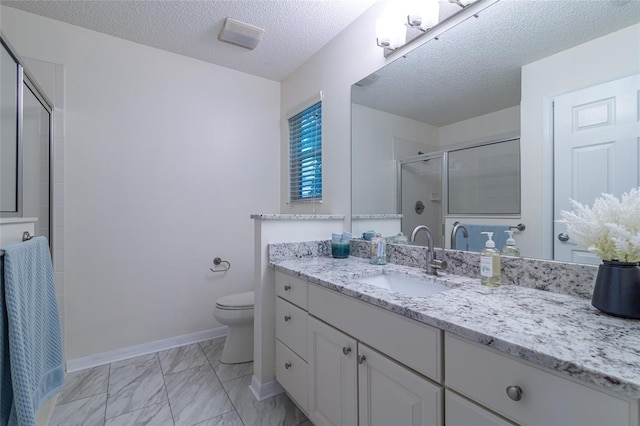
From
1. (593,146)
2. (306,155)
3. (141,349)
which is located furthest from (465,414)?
(141,349)

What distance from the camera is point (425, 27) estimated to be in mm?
1465

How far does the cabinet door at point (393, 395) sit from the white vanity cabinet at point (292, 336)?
413mm

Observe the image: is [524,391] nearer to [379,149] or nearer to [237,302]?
[379,149]

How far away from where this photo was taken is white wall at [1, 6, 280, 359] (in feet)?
6.70

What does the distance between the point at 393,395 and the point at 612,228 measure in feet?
2.57

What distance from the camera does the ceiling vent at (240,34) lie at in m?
2.01

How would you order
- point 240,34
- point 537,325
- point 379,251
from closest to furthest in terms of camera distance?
point 537,325
point 379,251
point 240,34

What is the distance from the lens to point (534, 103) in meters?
1.08

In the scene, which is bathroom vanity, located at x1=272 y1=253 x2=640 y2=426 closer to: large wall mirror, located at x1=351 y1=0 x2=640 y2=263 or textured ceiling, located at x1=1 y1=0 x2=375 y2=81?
large wall mirror, located at x1=351 y1=0 x2=640 y2=263

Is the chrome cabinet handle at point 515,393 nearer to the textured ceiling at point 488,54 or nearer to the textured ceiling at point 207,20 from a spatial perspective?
the textured ceiling at point 488,54

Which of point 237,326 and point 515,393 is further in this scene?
point 237,326

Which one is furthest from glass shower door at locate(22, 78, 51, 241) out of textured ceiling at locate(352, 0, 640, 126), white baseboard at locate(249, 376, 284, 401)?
→ textured ceiling at locate(352, 0, 640, 126)

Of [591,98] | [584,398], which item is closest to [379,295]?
[584,398]

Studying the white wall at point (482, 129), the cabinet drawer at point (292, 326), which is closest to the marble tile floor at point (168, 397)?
the cabinet drawer at point (292, 326)
